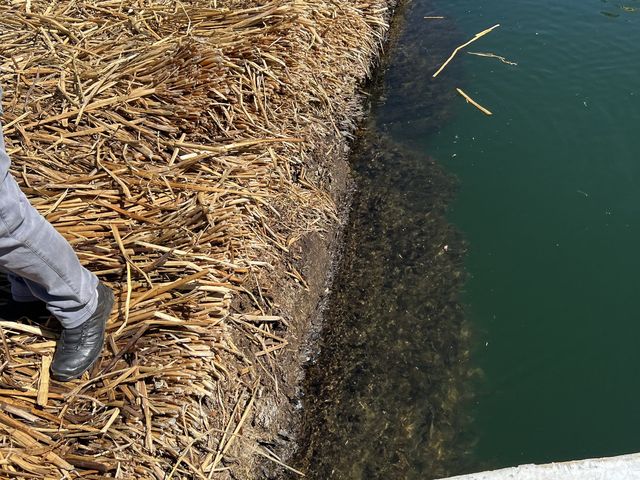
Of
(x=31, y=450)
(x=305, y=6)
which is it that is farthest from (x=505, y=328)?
(x=305, y=6)

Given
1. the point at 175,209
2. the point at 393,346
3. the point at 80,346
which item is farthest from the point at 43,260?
the point at 393,346

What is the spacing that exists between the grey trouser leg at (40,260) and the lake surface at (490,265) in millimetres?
1573

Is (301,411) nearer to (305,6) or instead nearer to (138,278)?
(138,278)

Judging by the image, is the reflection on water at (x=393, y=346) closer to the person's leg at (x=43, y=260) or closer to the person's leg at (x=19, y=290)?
the person's leg at (x=43, y=260)

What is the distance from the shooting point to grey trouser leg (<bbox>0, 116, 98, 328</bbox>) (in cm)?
217

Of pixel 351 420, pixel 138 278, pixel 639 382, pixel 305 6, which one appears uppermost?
pixel 305 6

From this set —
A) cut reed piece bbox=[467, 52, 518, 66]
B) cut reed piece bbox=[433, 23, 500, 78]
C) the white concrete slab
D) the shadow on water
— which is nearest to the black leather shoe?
the shadow on water

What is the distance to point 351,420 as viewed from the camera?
3.56 meters

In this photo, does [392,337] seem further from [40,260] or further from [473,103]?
[473,103]

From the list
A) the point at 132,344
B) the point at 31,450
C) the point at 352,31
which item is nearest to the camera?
the point at 31,450

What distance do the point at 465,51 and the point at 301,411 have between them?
4.56m

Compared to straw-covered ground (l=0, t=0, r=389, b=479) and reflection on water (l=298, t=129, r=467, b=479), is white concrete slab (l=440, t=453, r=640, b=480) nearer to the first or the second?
reflection on water (l=298, t=129, r=467, b=479)

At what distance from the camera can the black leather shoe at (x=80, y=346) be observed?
2.68 metres

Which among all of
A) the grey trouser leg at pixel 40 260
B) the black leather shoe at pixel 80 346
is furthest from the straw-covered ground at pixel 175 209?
the grey trouser leg at pixel 40 260
